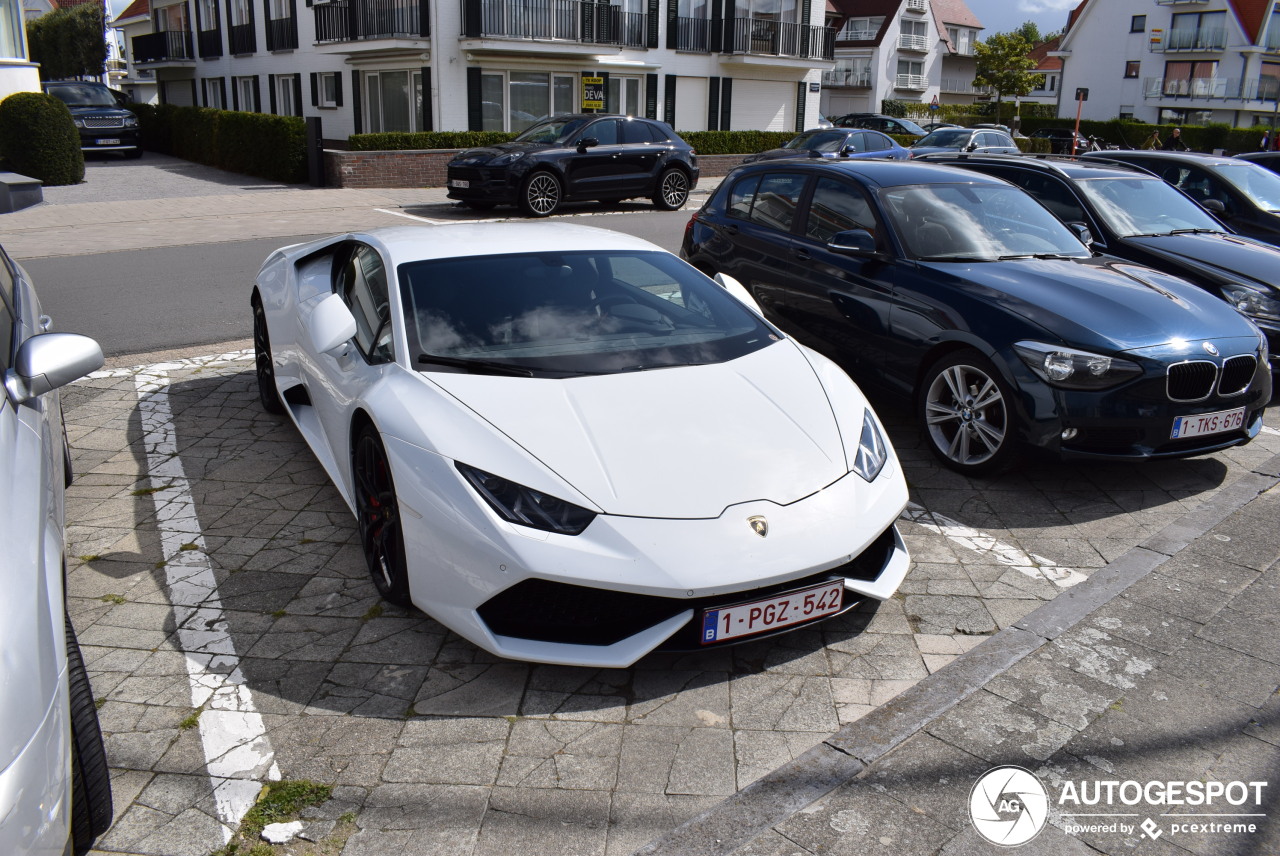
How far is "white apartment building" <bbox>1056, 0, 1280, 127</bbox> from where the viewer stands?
59.2m

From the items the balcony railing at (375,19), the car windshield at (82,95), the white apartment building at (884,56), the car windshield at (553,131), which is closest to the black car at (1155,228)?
the car windshield at (553,131)

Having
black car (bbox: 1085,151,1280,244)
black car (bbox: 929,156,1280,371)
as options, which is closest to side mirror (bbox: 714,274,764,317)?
black car (bbox: 929,156,1280,371)

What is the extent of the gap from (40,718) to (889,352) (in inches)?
189

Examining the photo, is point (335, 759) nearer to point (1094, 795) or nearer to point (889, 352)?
point (1094, 795)

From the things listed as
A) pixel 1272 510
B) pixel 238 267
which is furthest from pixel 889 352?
pixel 238 267

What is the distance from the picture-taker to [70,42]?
2522 inches

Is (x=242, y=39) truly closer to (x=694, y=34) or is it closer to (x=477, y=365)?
(x=694, y=34)

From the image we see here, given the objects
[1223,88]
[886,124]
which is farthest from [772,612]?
[1223,88]

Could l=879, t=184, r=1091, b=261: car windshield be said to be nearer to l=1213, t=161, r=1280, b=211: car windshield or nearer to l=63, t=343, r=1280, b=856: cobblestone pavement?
l=63, t=343, r=1280, b=856: cobblestone pavement

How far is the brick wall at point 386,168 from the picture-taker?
69.5ft

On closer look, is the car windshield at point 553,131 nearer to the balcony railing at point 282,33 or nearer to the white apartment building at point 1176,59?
the balcony railing at point 282,33

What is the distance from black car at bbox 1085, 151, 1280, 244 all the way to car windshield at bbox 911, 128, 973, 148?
16.2 meters

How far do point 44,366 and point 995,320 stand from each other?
433 cm

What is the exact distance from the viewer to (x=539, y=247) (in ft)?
15.6
